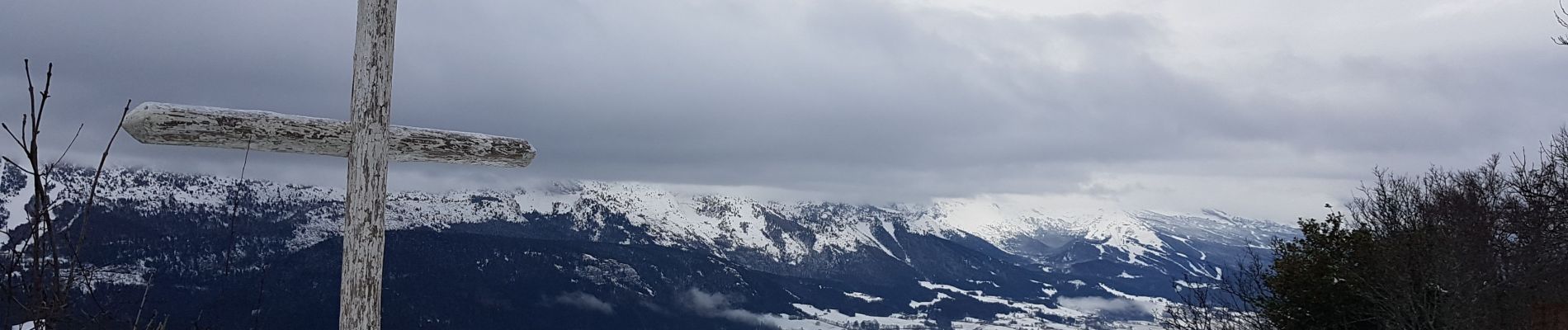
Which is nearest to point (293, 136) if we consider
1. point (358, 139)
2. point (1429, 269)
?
point (358, 139)

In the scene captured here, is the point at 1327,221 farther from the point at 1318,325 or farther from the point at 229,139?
the point at 229,139

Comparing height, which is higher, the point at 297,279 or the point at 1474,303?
the point at 1474,303

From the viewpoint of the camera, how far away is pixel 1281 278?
64.4 feet

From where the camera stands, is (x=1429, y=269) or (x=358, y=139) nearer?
(x=358, y=139)

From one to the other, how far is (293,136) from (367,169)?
34 centimetres

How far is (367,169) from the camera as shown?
3.79 meters

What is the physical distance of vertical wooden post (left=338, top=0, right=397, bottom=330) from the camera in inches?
145

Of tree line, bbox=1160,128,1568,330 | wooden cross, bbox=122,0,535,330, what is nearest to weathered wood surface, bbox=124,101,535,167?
wooden cross, bbox=122,0,535,330

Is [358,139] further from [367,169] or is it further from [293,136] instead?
[293,136]

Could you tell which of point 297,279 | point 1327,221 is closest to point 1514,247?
point 1327,221

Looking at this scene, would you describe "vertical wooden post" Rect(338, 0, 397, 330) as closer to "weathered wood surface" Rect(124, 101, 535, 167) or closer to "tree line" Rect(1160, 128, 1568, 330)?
"weathered wood surface" Rect(124, 101, 535, 167)

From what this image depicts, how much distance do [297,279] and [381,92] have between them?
214045 mm

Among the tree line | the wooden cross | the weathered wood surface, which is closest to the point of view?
the weathered wood surface

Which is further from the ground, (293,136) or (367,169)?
(293,136)
